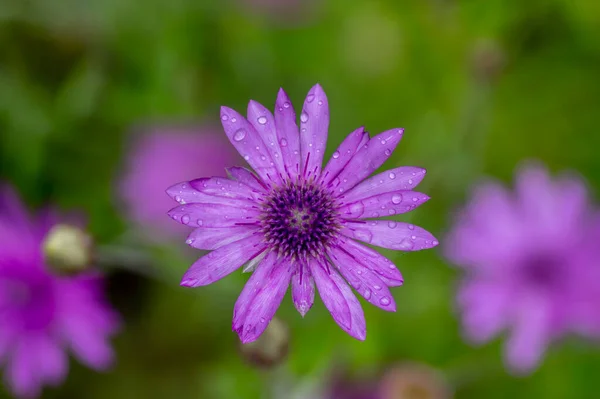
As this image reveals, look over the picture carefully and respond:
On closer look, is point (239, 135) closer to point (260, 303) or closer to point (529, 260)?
point (260, 303)

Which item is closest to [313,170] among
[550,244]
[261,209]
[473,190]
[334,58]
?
[261,209]

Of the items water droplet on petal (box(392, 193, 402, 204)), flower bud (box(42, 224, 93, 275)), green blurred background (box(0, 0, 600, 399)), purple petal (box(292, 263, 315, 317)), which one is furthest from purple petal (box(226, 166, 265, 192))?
green blurred background (box(0, 0, 600, 399))

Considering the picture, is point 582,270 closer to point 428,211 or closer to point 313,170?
point 428,211

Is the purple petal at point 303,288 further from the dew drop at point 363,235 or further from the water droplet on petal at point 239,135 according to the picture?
the water droplet on petal at point 239,135

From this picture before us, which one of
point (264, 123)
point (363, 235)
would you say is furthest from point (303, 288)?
point (264, 123)

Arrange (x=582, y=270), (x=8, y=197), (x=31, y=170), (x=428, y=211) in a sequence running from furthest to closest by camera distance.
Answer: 1. (x=428, y=211)
2. (x=31, y=170)
3. (x=582, y=270)
4. (x=8, y=197)

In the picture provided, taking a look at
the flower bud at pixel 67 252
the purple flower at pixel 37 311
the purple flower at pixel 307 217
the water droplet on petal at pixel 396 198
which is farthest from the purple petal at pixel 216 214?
the purple flower at pixel 37 311
